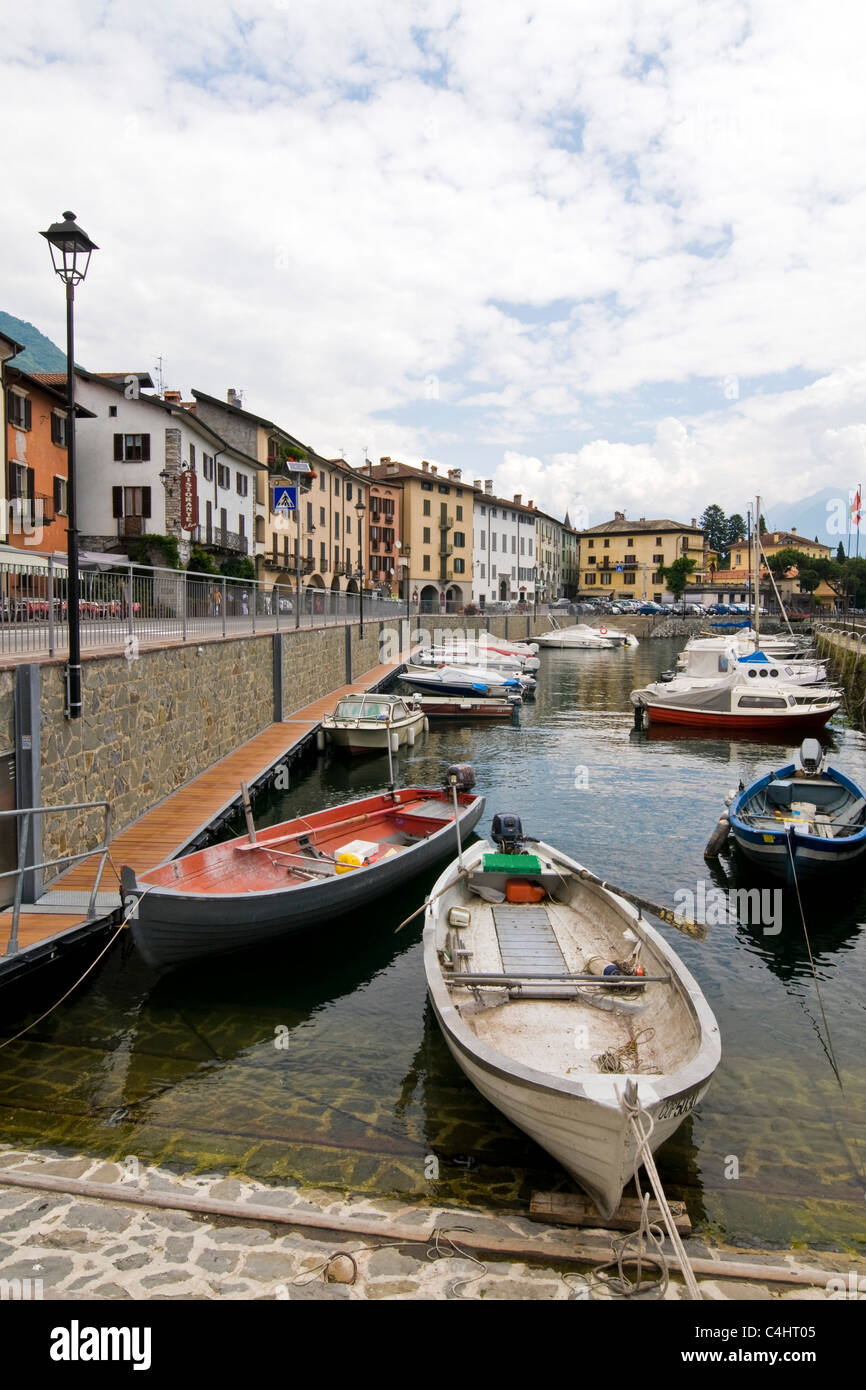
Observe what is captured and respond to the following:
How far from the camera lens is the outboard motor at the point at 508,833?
42.6 feet

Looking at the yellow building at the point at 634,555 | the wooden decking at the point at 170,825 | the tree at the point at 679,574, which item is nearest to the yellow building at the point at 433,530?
the tree at the point at 679,574

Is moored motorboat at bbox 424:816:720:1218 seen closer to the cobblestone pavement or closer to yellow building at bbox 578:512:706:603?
the cobblestone pavement

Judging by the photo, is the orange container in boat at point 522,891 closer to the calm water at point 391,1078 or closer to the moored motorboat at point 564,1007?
the moored motorboat at point 564,1007

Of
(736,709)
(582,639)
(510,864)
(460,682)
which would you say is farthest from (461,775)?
(582,639)

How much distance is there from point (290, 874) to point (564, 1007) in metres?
5.49

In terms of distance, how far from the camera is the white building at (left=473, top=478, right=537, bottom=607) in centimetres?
9819

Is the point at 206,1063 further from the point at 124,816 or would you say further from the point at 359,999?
the point at 124,816

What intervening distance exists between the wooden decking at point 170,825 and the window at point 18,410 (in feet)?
66.2

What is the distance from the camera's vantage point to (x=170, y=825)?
49.4 ft

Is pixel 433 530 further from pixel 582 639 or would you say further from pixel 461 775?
pixel 461 775

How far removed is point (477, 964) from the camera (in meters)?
9.86

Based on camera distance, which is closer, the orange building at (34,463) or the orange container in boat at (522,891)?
the orange container in boat at (522,891)
